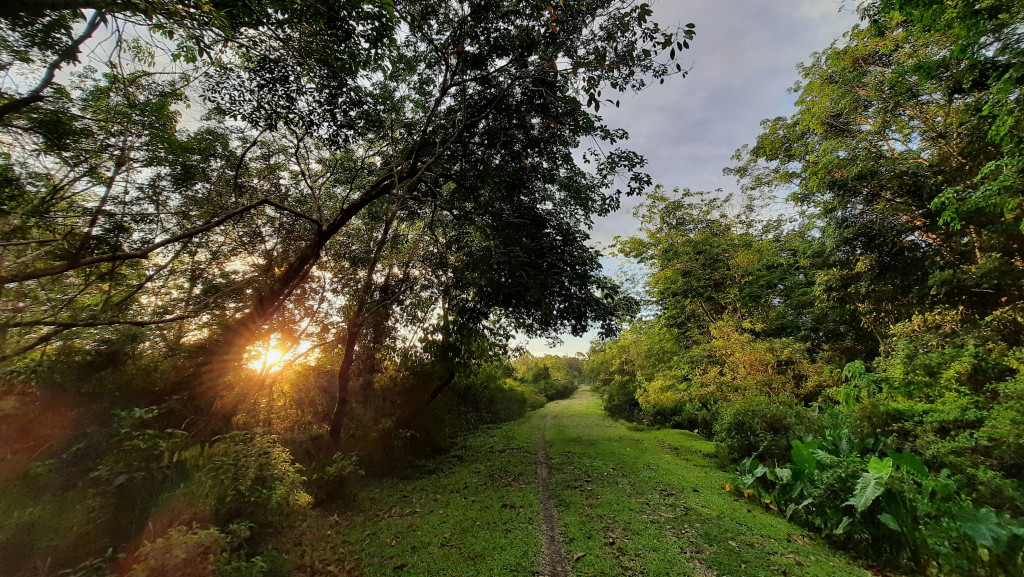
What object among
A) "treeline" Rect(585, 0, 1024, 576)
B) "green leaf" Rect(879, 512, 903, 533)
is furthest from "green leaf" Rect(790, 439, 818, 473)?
"green leaf" Rect(879, 512, 903, 533)

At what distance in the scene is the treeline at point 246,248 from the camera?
368 centimetres

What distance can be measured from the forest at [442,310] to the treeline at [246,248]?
52 millimetres

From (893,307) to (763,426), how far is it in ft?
19.5

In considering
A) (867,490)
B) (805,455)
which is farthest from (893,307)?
(867,490)

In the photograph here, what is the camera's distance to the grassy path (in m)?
4.20

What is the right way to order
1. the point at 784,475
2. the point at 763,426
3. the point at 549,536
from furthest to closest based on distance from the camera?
the point at 763,426 → the point at 784,475 → the point at 549,536

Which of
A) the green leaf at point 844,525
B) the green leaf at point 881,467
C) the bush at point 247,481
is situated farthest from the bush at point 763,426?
the bush at point 247,481

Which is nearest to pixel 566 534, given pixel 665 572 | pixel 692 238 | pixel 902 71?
pixel 665 572

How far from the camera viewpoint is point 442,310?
408 inches

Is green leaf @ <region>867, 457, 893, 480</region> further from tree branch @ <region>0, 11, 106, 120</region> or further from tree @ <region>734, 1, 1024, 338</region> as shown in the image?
tree branch @ <region>0, 11, 106, 120</region>

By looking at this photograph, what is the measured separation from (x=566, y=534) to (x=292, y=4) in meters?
8.35

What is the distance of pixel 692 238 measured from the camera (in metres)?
16.3

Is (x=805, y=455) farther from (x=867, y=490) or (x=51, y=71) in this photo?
(x=51, y=71)

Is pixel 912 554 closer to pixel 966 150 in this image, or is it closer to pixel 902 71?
pixel 966 150
